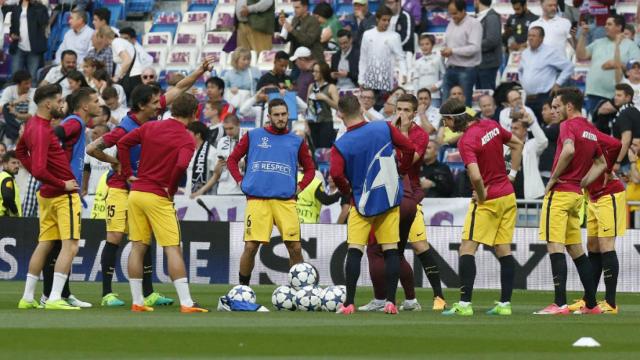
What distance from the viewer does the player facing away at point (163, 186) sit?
14742 millimetres

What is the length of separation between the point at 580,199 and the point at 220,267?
8464 mm

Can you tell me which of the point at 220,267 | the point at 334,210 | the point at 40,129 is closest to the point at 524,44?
the point at 334,210

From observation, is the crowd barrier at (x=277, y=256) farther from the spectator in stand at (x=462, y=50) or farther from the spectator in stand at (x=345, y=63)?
the spectator in stand at (x=345, y=63)

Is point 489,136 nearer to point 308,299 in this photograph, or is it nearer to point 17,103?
point 308,299

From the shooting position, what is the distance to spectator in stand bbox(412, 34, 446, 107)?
1005 inches

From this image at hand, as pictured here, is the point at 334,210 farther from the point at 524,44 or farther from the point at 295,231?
the point at 295,231

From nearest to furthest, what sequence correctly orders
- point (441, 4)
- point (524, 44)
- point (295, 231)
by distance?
1. point (295, 231)
2. point (524, 44)
3. point (441, 4)

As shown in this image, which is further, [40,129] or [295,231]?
[295,231]

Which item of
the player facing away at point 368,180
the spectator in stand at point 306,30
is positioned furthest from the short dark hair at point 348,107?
the spectator in stand at point 306,30

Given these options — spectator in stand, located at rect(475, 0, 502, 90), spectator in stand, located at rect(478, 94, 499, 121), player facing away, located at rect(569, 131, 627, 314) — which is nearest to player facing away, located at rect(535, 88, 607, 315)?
player facing away, located at rect(569, 131, 627, 314)

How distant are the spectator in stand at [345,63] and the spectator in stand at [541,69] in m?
3.36

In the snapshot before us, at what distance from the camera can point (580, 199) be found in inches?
598

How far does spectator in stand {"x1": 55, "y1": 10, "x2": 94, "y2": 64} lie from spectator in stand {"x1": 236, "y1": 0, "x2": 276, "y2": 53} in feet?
10.0

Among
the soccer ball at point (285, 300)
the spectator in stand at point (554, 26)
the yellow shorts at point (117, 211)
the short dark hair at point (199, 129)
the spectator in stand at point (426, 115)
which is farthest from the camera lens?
the spectator in stand at point (554, 26)
